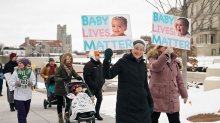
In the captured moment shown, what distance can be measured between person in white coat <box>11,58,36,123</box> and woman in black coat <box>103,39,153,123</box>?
9.31 ft

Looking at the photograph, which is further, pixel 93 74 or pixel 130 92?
pixel 93 74

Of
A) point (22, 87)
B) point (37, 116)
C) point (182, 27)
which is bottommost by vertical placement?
point (37, 116)

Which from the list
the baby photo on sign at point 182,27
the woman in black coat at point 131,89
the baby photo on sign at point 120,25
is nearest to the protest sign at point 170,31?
the baby photo on sign at point 182,27

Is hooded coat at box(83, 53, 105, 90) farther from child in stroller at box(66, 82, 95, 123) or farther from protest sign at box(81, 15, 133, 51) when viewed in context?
protest sign at box(81, 15, 133, 51)

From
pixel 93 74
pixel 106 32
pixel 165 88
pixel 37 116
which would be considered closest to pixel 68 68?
pixel 93 74

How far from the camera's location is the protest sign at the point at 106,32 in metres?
4.73

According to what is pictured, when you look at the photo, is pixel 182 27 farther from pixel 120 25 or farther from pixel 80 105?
pixel 80 105

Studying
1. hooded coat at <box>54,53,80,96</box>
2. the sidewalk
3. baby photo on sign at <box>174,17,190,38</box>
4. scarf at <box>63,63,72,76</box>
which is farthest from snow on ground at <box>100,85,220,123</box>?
baby photo on sign at <box>174,17,190,38</box>

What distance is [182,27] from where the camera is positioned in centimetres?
564

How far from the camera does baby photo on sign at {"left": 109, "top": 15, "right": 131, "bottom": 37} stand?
498 cm

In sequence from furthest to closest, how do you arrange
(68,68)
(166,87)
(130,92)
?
(68,68) → (166,87) → (130,92)

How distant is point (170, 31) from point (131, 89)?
8.21 ft

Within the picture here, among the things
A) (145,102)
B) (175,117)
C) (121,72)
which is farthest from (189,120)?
(121,72)

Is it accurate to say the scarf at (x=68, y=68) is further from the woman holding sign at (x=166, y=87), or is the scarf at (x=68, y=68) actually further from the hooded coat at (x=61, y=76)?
the woman holding sign at (x=166, y=87)
